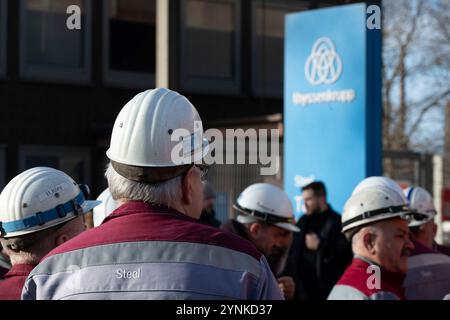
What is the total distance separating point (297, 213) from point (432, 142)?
1414 centimetres

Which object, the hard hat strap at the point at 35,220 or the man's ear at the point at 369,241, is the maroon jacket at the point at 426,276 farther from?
the hard hat strap at the point at 35,220

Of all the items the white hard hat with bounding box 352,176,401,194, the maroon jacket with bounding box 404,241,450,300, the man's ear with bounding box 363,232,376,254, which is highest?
the white hard hat with bounding box 352,176,401,194

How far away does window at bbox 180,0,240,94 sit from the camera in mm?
17312

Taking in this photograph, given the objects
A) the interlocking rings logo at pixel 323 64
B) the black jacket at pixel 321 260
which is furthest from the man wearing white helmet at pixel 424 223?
the interlocking rings logo at pixel 323 64

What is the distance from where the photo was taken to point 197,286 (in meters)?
2.35

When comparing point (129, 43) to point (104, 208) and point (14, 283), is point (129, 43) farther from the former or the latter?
point (14, 283)

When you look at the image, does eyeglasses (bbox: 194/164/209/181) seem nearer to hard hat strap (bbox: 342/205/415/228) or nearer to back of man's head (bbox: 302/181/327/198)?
hard hat strap (bbox: 342/205/415/228)

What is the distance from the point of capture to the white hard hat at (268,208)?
18.8ft

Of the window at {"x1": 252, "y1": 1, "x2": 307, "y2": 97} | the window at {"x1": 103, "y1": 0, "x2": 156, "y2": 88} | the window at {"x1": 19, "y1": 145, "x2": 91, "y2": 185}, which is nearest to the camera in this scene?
the window at {"x1": 19, "y1": 145, "x2": 91, "y2": 185}

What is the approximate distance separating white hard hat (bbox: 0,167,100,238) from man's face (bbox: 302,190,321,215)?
14.5ft

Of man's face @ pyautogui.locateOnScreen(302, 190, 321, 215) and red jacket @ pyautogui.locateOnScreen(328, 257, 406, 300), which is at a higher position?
man's face @ pyautogui.locateOnScreen(302, 190, 321, 215)

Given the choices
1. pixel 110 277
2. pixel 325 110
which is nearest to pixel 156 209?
pixel 110 277

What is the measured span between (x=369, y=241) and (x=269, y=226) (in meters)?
1.42

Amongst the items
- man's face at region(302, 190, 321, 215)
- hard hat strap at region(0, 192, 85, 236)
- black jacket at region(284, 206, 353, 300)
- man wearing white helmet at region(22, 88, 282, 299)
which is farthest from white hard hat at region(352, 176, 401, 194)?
man's face at region(302, 190, 321, 215)
